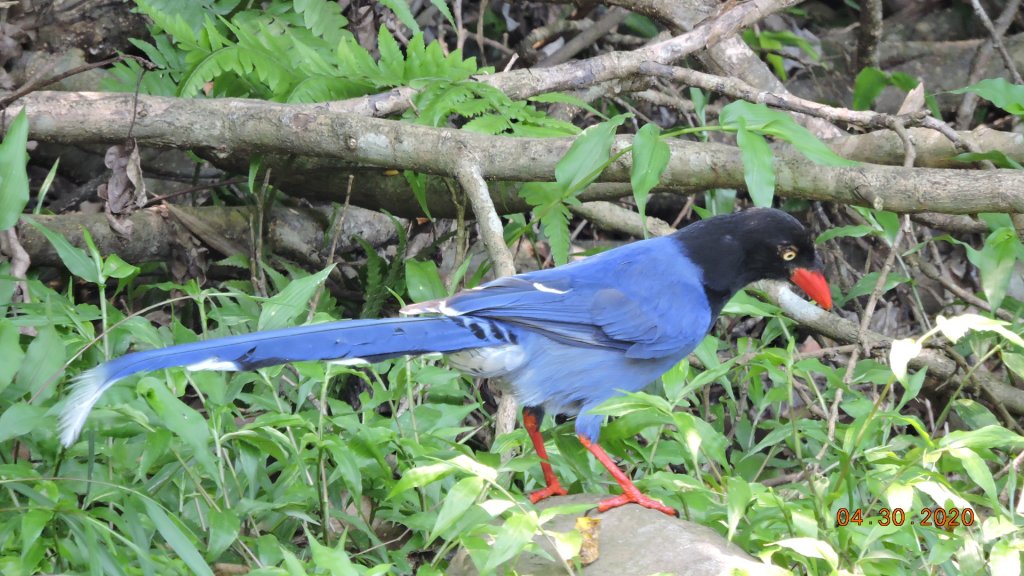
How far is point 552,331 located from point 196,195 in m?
2.47

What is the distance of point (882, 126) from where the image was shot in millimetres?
4359

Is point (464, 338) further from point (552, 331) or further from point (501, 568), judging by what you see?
point (501, 568)

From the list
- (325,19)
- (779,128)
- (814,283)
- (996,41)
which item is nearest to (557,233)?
(814,283)

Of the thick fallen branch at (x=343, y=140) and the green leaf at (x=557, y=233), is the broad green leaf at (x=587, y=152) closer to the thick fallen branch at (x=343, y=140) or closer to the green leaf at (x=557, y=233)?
the thick fallen branch at (x=343, y=140)

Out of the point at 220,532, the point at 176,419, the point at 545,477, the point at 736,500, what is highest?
the point at 176,419

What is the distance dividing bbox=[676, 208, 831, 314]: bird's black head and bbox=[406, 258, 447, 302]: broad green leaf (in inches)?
39.0

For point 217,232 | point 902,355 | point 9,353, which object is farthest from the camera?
point 217,232

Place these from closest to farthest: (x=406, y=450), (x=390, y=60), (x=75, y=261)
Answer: (x=406, y=450) < (x=75, y=261) < (x=390, y=60)

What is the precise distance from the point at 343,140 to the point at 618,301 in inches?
51.2

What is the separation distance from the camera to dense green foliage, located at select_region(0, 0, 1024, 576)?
284 centimetres

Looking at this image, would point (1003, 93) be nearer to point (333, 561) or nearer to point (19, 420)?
point (333, 561)

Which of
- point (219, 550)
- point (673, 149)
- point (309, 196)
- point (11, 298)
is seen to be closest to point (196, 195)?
point (309, 196)

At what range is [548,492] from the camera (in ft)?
12.1

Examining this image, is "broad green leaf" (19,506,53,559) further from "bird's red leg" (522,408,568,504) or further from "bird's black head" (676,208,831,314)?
"bird's black head" (676,208,831,314)
